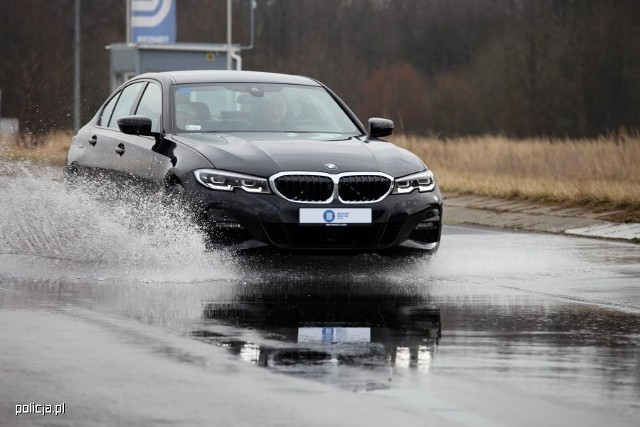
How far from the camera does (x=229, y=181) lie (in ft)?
37.7

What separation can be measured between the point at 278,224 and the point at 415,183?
47.0 inches

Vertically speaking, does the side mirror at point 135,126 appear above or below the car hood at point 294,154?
above

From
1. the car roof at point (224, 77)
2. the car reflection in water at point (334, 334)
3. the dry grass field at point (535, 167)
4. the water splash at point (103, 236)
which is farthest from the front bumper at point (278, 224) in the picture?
the dry grass field at point (535, 167)

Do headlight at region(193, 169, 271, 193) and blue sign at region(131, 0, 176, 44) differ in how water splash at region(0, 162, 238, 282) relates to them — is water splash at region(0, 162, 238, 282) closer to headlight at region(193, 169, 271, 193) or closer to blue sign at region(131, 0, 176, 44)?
headlight at region(193, 169, 271, 193)

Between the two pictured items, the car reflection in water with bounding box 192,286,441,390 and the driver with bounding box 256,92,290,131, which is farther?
the driver with bounding box 256,92,290,131

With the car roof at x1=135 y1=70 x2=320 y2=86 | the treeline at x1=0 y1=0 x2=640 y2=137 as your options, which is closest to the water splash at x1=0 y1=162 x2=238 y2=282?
the car roof at x1=135 y1=70 x2=320 y2=86

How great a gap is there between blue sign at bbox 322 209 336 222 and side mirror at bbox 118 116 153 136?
1.98m

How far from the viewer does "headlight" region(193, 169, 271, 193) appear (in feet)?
37.4

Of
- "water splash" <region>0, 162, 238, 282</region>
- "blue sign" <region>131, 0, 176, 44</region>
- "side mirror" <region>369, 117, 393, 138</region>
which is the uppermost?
"blue sign" <region>131, 0, 176, 44</region>

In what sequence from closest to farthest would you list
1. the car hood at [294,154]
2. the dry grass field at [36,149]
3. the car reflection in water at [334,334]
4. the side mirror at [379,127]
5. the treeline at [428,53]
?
the car reflection in water at [334,334], the car hood at [294,154], the side mirror at [379,127], the dry grass field at [36,149], the treeline at [428,53]

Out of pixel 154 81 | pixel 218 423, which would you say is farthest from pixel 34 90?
pixel 218 423

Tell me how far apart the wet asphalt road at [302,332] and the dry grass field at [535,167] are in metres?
4.73

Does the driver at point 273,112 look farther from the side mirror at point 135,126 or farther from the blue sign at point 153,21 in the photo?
the blue sign at point 153,21

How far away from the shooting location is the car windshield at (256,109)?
12.9 m
